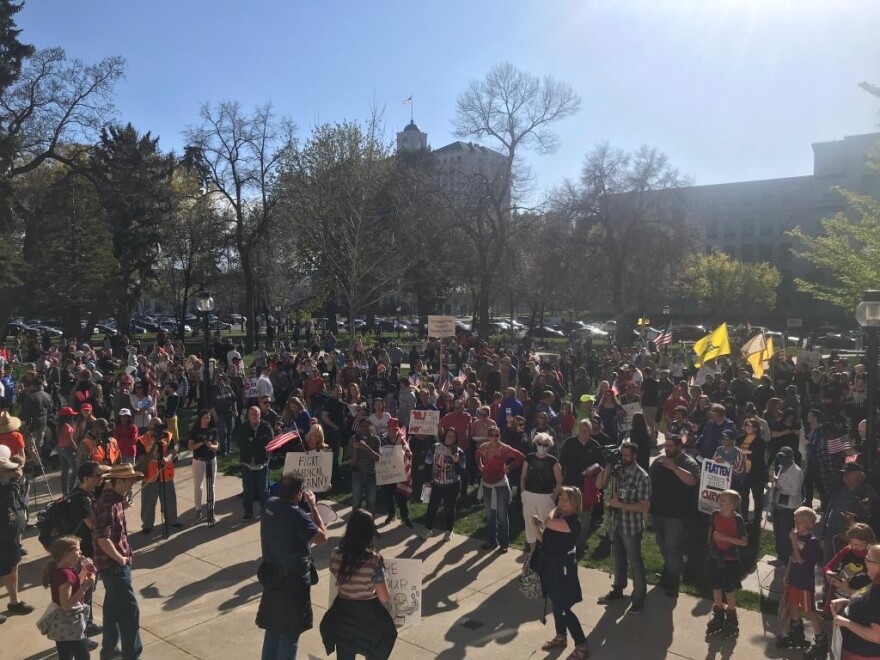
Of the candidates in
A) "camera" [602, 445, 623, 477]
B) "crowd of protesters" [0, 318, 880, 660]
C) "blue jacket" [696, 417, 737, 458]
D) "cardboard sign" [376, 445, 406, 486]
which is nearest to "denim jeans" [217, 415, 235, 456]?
"crowd of protesters" [0, 318, 880, 660]

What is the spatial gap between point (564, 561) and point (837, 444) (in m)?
5.23

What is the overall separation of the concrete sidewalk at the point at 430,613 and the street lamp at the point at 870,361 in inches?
99.9

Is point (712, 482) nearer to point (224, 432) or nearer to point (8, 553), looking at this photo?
point (8, 553)

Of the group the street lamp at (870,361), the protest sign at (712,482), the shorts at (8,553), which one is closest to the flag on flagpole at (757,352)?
the street lamp at (870,361)

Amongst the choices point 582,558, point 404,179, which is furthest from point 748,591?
point 404,179

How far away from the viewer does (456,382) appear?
49.0 ft

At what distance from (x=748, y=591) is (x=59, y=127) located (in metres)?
39.9

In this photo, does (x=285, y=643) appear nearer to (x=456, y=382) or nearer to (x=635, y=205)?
(x=456, y=382)

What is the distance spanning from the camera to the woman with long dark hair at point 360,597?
5055mm

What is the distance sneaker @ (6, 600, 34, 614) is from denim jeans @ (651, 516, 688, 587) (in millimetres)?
7067

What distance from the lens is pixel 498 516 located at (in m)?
9.53

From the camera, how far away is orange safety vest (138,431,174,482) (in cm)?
998

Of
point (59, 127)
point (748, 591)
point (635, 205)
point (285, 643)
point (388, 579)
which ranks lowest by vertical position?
point (748, 591)

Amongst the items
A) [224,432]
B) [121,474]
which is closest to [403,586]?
[121,474]
